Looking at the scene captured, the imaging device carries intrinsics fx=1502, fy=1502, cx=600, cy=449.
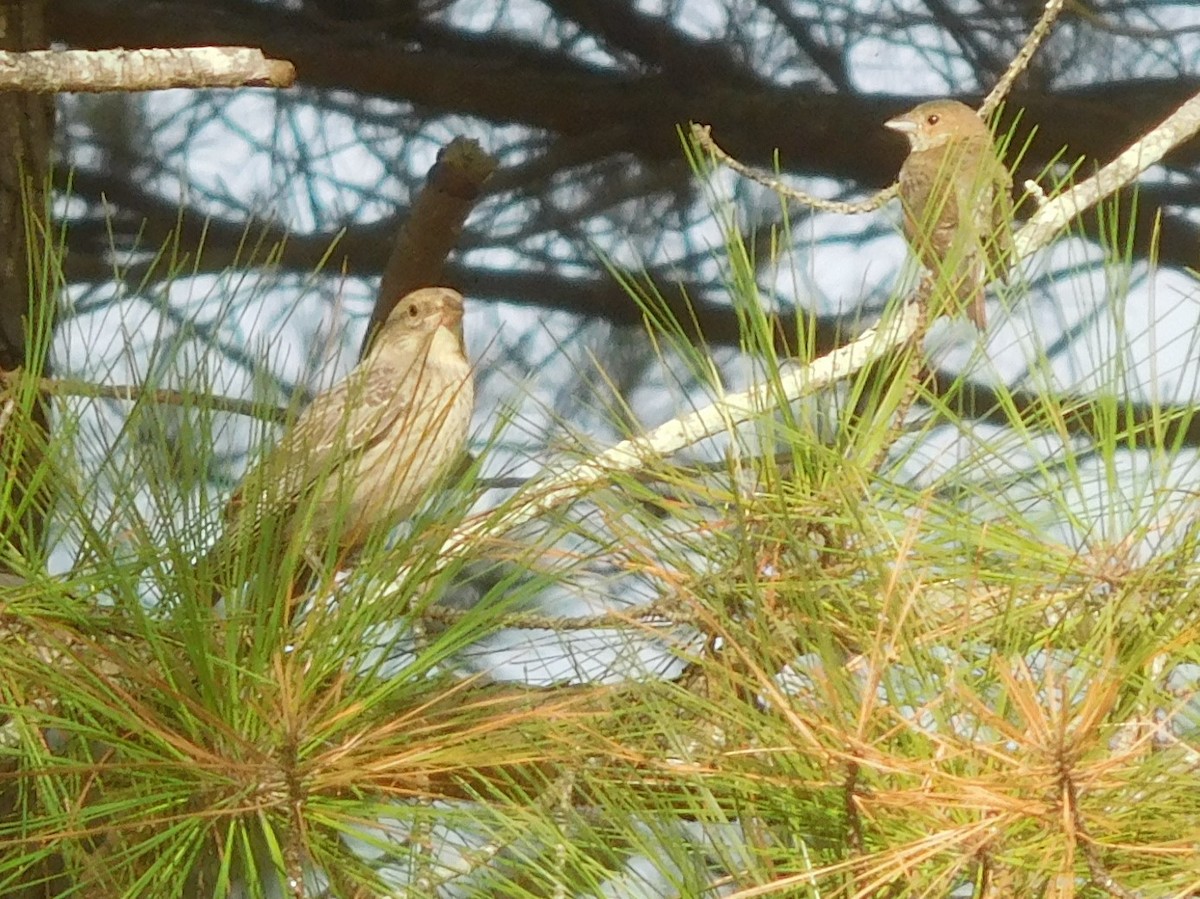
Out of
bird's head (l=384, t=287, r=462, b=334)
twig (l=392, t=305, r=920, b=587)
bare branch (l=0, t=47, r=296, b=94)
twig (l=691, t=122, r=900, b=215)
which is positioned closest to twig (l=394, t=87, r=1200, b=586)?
twig (l=392, t=305, r=920, b=587)

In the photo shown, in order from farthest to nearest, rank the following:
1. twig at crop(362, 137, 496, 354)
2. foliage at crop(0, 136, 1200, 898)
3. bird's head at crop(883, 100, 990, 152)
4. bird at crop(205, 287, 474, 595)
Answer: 1. twig at crop(362, 137, 496, 354)
2. bird's head at crop(883, 100, 990, 152)
3. bird at crop(205, 287, 474, 595)
4. foliage at crop(0, 136, 1200, 898)

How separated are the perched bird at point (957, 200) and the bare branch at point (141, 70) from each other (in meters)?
0.39

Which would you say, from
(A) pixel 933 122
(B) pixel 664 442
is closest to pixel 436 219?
(A) pixel 933 122

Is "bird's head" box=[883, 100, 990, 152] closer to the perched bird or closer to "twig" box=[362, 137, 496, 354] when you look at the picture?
the perched bird

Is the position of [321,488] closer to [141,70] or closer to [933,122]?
[141,70]

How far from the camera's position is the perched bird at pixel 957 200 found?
831 mm

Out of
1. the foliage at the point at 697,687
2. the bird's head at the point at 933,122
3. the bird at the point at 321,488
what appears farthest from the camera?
the bird's head at the point at 933,122

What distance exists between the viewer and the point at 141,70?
34.3 inches

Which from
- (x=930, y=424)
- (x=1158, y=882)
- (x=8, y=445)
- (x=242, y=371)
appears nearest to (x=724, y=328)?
(x=242, y=371)

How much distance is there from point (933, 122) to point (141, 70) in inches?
36.2

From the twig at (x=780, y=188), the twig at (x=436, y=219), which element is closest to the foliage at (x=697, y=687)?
the twig at (x=780, y=188)

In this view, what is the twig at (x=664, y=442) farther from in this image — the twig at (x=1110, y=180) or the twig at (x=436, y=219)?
the twig at (x=436, y=219)

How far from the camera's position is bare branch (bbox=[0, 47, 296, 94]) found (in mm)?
855

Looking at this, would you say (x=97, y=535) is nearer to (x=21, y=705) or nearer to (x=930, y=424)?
(x=21, y=705)
